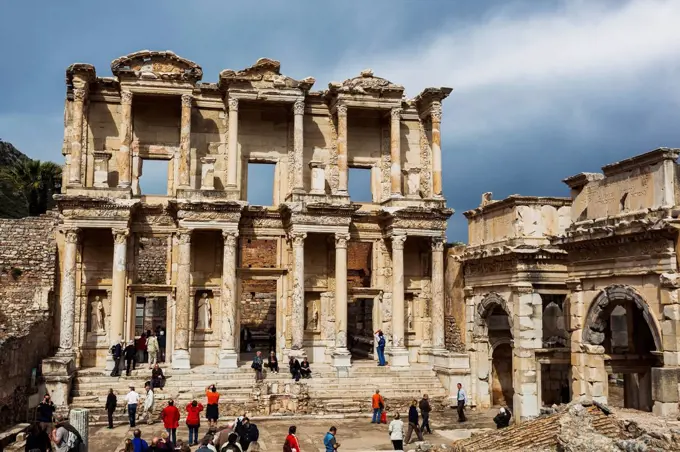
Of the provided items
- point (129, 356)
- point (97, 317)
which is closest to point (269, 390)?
point (129, 356)

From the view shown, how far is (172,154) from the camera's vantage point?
2755 centimetres

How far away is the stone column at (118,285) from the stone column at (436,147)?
11786 mm

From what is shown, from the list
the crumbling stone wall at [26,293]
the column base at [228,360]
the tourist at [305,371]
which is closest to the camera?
the crumbling stone wall at [26,293]

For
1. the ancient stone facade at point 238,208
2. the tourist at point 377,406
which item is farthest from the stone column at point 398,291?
the tourist at point 377,406

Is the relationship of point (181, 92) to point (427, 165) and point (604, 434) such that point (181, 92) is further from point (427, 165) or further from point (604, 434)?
point (604, 434)

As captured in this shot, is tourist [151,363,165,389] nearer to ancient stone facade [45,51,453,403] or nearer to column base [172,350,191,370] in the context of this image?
column base [172,350,191,370]

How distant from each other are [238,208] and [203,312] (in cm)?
434

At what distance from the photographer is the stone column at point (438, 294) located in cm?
2709

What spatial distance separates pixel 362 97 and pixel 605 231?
13630 millimetres

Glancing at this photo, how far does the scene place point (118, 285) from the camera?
24812mm

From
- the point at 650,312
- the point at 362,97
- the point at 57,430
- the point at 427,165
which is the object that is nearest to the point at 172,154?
the point at 362,97

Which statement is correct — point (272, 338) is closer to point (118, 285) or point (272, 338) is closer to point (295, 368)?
point (295, 368)

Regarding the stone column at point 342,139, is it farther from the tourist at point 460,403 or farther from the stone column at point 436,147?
the tourist at point 460,403

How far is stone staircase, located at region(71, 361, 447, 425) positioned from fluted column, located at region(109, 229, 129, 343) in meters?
1.54
